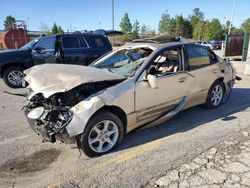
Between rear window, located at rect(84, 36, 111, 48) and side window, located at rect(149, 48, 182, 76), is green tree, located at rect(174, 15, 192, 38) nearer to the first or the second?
Result: rear window, located at rect(84, 36, 111, 48)

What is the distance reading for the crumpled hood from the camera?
3.44m

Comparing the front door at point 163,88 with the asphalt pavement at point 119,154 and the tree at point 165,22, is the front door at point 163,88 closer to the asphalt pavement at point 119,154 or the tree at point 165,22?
the asphalt pavement at point 119,154

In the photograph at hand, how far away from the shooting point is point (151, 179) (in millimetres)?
3080

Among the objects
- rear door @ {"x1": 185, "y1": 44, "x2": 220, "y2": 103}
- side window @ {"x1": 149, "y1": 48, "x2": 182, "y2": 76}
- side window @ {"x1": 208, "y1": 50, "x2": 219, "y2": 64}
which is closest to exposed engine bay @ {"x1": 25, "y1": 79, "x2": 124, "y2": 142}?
side window @ {"x1": 149, "y1": 48, "x2": 182, "y2": 76}

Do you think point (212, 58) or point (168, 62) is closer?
point (168, 62)

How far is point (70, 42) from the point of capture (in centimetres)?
920

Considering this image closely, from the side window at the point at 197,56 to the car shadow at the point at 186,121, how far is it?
3.44 feet

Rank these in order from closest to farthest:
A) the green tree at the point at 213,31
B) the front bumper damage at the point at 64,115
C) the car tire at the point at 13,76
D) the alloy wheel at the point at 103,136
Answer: the front bumper damage at the point at 64,115 → the alloy wheel at the point at 103,136 → the car tire at the point at 13,76 → the green tree at the point at 213,31

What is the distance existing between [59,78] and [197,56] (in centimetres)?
290

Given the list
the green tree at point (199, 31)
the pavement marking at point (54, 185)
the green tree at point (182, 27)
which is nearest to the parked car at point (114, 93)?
the pavement marking at point (54, 185)

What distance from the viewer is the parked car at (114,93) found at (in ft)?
11.3

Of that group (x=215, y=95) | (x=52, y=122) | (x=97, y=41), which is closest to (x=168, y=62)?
(x=215, y=95)

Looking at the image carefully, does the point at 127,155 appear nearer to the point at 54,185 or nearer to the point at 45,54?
the point at 54,185

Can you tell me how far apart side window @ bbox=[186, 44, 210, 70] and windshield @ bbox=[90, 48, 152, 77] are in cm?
90
